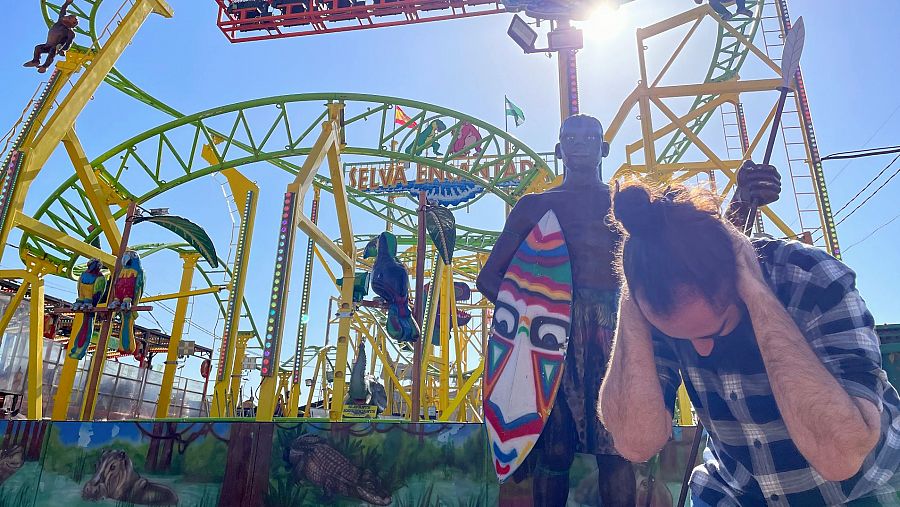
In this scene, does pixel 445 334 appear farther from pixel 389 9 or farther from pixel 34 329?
pixel 389 9

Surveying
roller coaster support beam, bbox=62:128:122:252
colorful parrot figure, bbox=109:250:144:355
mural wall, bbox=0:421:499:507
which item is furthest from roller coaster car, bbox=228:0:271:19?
mural wall, bbox=0:421:499:507

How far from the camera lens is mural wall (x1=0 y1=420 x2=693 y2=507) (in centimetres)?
396

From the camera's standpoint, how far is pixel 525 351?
9.34 ft

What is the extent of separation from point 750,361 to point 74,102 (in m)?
9.56

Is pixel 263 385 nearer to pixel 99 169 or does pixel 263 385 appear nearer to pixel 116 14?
pixel 99 169

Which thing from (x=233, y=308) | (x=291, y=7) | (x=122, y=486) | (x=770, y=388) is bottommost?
(x=122, y=486)

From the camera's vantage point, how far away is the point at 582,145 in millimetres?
3299

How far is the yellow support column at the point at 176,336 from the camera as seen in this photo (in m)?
9.46

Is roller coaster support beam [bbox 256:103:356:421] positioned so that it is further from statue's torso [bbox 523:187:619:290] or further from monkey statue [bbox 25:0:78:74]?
statue's torso [bbox 523:187:619:290]

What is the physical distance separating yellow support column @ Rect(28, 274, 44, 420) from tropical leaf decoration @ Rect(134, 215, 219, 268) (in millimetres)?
2536

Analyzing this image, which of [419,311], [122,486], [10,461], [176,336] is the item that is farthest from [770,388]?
[176,336]

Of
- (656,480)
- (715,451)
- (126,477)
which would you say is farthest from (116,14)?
(715,451)

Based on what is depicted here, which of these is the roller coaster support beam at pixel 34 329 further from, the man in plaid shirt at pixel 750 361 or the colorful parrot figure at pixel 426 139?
the man in plaid shirt at pixel 750 361

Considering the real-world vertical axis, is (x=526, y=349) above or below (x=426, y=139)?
below
